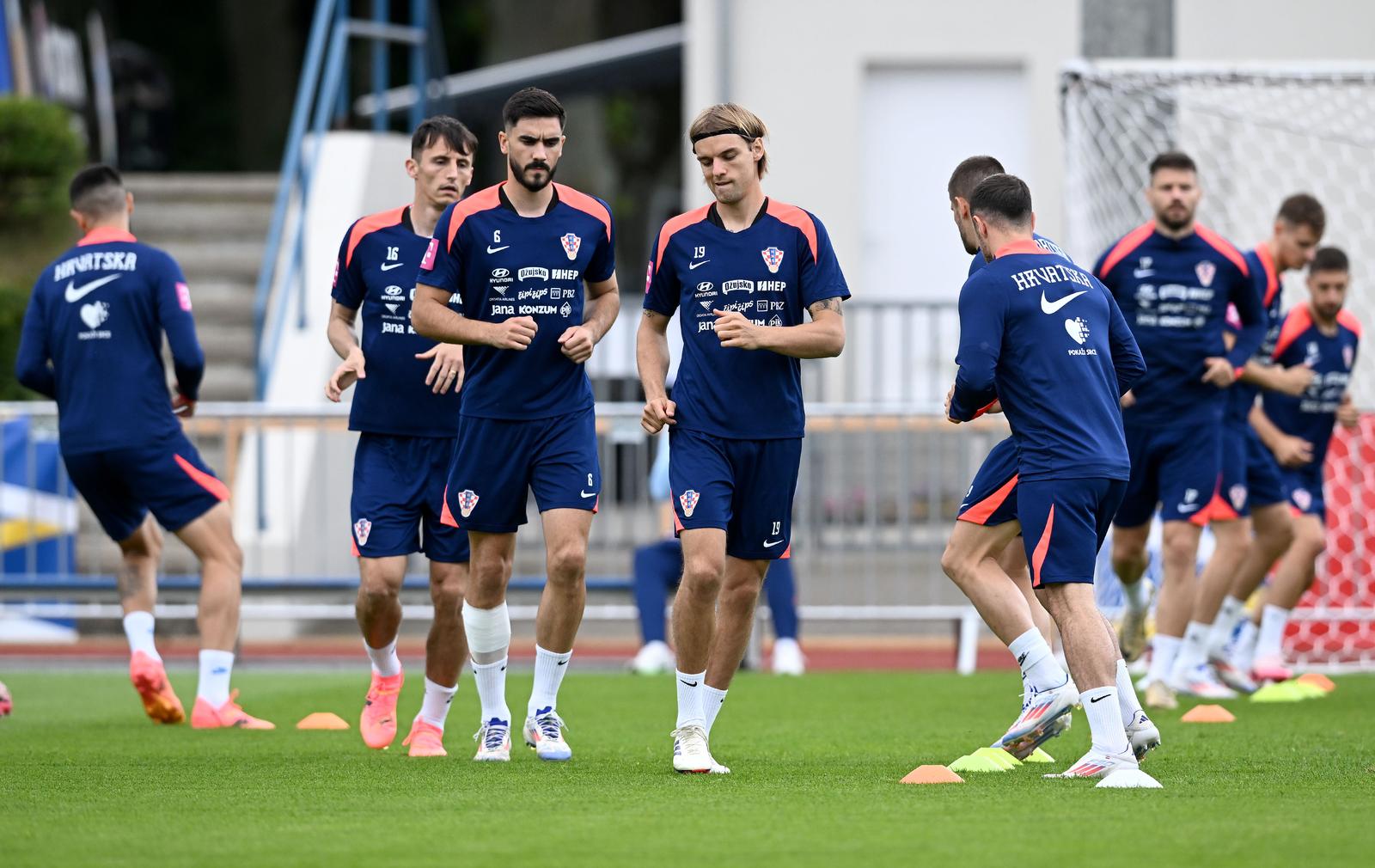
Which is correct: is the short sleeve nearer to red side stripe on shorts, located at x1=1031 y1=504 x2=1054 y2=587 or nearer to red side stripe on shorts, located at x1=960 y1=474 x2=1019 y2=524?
red side stripe on shorts, located at x1=960 y1=474 x2=1019 y2=524

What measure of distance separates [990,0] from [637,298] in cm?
496

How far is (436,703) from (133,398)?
2.14m

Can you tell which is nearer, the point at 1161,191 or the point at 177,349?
the point at 177,349

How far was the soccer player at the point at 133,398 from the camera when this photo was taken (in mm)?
8680

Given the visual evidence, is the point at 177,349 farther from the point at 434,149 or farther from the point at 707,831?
the point at 707,831

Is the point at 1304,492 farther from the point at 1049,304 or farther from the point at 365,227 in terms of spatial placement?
the point at 365,227

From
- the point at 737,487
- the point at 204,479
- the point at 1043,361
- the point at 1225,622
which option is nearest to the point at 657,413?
the point at 737,487

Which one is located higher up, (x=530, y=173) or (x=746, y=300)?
(x=530, y=173)

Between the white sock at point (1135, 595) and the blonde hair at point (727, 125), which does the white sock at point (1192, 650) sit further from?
the blonde hair at point (727, 125)

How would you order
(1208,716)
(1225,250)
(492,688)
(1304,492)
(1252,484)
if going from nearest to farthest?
(492,688) → (1208,716) → (1225,250) → (1252,484) → (1304,492)

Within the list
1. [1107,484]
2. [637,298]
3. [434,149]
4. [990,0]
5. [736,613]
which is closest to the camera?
[1107,484]

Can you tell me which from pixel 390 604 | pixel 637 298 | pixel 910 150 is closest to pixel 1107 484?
pixel 390 604

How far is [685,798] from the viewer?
6141 millimetres

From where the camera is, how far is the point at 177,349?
869cm
